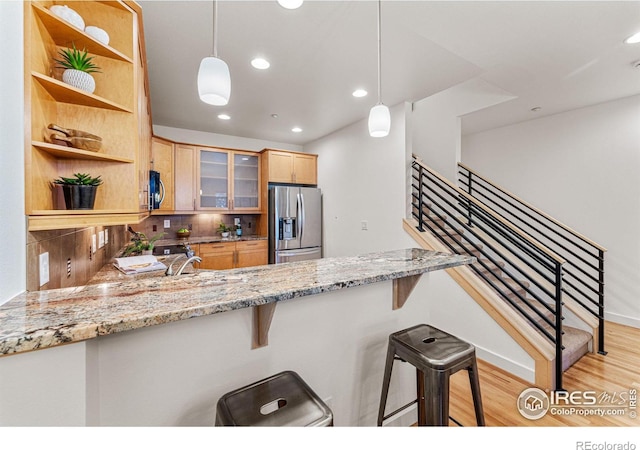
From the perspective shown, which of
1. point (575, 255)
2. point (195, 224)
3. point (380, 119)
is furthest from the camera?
point (195, 224)

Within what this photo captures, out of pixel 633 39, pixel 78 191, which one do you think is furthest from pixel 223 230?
pixel 633 39

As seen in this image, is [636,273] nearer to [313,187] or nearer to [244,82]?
[313,187]

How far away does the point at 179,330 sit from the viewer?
1009 mm

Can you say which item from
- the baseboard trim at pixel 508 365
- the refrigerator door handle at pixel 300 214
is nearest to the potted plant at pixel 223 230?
the refrigerator door handle at pixel 300 214

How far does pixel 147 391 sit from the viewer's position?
0.96 meters

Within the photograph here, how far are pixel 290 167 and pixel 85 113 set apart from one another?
3299 millimetres

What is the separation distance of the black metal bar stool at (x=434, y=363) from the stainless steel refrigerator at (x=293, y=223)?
2.96m

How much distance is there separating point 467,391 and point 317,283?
187cm

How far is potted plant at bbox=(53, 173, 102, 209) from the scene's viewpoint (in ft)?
3.97

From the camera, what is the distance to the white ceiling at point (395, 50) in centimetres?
171

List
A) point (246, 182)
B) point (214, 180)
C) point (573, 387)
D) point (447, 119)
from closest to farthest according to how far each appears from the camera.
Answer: point (573, 387), point (447, 119), point (214, 180), point (246, 182)

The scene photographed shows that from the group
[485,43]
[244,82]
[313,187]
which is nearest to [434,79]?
[485,43]

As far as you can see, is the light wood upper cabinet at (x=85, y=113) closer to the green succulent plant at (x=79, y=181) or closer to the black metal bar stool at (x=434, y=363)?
the green succulent plant at (x=79, y=181)

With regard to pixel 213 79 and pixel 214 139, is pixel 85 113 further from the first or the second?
pixel 214 139
